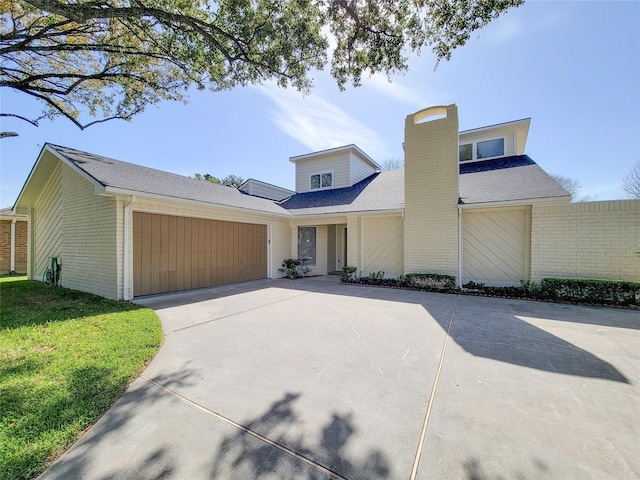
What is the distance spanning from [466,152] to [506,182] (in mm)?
3952

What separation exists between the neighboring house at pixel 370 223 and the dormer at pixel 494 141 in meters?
0.05

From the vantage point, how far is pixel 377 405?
8.66 feet

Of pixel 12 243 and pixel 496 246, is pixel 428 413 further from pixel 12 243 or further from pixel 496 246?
pixel 12 243

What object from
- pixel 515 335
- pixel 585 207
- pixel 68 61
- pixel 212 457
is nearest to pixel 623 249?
pixel 585 207

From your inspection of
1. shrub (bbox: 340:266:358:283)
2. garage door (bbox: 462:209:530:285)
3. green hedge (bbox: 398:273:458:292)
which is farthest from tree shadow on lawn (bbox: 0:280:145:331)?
garage door (bbox: 462:209:530:285)

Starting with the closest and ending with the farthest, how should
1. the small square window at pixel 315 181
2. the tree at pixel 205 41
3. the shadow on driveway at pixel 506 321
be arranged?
1. the shadow on driveway at pixel 506 321
2. the tree at pixel 205 41
3. the small square window at pixel 315 181

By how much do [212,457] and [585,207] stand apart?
407 inches

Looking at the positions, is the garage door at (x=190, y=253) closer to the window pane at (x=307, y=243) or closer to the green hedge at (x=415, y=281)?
the window pane at (x=307, y=243)

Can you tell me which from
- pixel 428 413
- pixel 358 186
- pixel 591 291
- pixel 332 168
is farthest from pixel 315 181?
pixel 428 413

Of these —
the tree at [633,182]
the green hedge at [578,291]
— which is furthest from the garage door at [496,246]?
the tree at [633,182]

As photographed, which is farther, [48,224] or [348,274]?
[348,274]

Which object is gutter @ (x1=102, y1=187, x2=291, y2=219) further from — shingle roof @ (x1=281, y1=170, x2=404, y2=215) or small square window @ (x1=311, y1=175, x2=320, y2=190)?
small square window @ (x1=311, y1=175, x2=320, y2=190)

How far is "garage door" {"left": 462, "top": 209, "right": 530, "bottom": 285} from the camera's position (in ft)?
28.0

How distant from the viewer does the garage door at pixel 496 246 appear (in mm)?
8531
